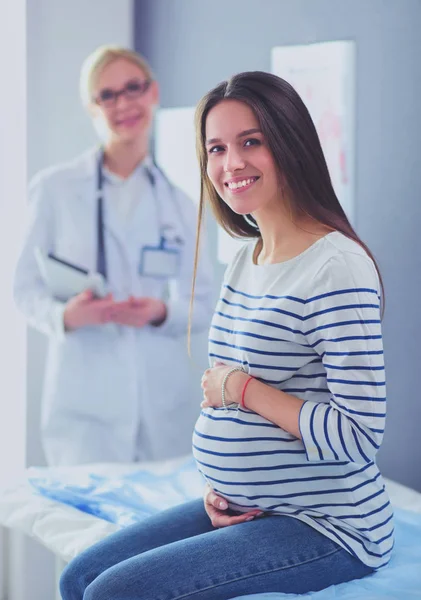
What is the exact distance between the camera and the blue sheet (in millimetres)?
1432

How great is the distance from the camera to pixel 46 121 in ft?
10.2

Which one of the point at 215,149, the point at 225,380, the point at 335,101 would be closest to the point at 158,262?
the point at 335,101

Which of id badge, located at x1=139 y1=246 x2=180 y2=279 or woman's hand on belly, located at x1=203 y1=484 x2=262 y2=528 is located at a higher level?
id badge, located at x1=139 y1=246 x2=180 y2=279

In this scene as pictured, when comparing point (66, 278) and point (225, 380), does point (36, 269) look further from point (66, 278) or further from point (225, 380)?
point (225, 380)

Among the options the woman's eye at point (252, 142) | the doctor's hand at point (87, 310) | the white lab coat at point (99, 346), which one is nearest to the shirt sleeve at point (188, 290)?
the white lab coat at point (99, 346)

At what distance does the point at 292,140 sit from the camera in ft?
4.77

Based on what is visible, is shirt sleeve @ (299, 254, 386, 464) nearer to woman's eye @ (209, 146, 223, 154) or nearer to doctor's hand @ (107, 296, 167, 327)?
woman's eye @ (209, 146, 223, 154)

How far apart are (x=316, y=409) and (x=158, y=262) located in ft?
4.49

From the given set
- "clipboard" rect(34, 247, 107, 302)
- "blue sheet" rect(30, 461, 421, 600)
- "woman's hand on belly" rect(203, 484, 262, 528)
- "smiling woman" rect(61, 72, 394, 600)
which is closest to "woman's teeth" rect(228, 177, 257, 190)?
"smiling woman" rect(61, 72, 394, 600)

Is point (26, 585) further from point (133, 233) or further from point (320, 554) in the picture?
point (133, 233)

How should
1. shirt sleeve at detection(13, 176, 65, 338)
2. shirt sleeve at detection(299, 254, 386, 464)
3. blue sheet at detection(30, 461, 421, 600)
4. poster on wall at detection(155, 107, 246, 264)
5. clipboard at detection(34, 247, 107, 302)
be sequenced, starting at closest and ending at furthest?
shirt sleeve at detection(299, 254, 386, 464) → blue sheet at detection(30, 461, 421, 600) → clipboard at detection(34, 247, 107, 302) → shirt sleeve at detection(13, 176, 65, 338) → poster on wall at detection(155, 107, 246, 264)

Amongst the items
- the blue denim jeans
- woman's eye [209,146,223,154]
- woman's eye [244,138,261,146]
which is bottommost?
the blue denim jeans

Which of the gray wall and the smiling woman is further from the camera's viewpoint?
the gray wall

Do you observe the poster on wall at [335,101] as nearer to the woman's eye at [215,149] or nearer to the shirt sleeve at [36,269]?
the shirt sleeve at [36,269]
